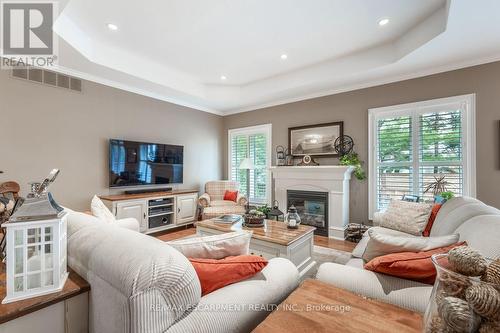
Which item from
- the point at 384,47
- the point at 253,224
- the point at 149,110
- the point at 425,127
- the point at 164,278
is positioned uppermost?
the point at 384,47

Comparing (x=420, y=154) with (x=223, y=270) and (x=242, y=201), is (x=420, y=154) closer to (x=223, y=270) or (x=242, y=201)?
(x=242, y=201)

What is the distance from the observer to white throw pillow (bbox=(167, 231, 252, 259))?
4.05 ft

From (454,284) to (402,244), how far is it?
3.10ft

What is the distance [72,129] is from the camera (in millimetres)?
3457

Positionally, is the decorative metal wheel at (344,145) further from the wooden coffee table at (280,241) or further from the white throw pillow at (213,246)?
the white throw pillow at (213,246)

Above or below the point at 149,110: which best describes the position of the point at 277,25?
above

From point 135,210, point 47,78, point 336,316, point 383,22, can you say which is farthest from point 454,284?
point 47,78

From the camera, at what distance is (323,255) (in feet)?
10.3

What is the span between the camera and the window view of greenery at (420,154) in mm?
3277

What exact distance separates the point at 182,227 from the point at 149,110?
2.41 m

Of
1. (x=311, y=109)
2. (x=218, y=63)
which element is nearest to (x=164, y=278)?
(x=218, y=63)

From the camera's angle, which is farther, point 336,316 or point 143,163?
point 143,163

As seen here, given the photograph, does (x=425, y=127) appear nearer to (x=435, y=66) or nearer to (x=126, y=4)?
(x=435, y=66)

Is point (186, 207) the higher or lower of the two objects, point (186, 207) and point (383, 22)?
the lower
